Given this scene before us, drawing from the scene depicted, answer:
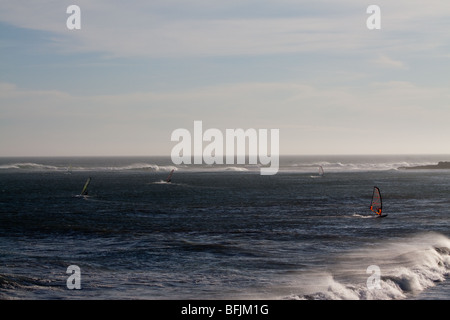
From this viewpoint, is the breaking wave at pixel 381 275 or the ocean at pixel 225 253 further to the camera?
the ocean at pixel 225 253

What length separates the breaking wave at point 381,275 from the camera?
2445 centimetres

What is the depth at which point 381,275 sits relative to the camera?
90.6 feet

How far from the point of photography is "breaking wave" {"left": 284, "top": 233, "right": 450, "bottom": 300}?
24.5 meters

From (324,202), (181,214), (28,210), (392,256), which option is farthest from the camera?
(324,202)

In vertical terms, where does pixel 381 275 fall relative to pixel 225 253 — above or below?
above

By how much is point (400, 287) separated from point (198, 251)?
553 inches

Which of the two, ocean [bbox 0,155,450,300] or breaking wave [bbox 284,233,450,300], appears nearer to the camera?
breaking wave [bbox 284,233,450,300]

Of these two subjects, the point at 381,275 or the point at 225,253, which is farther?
the point at 225,253

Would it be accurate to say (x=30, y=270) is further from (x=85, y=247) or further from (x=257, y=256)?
(x=257, y=256)
